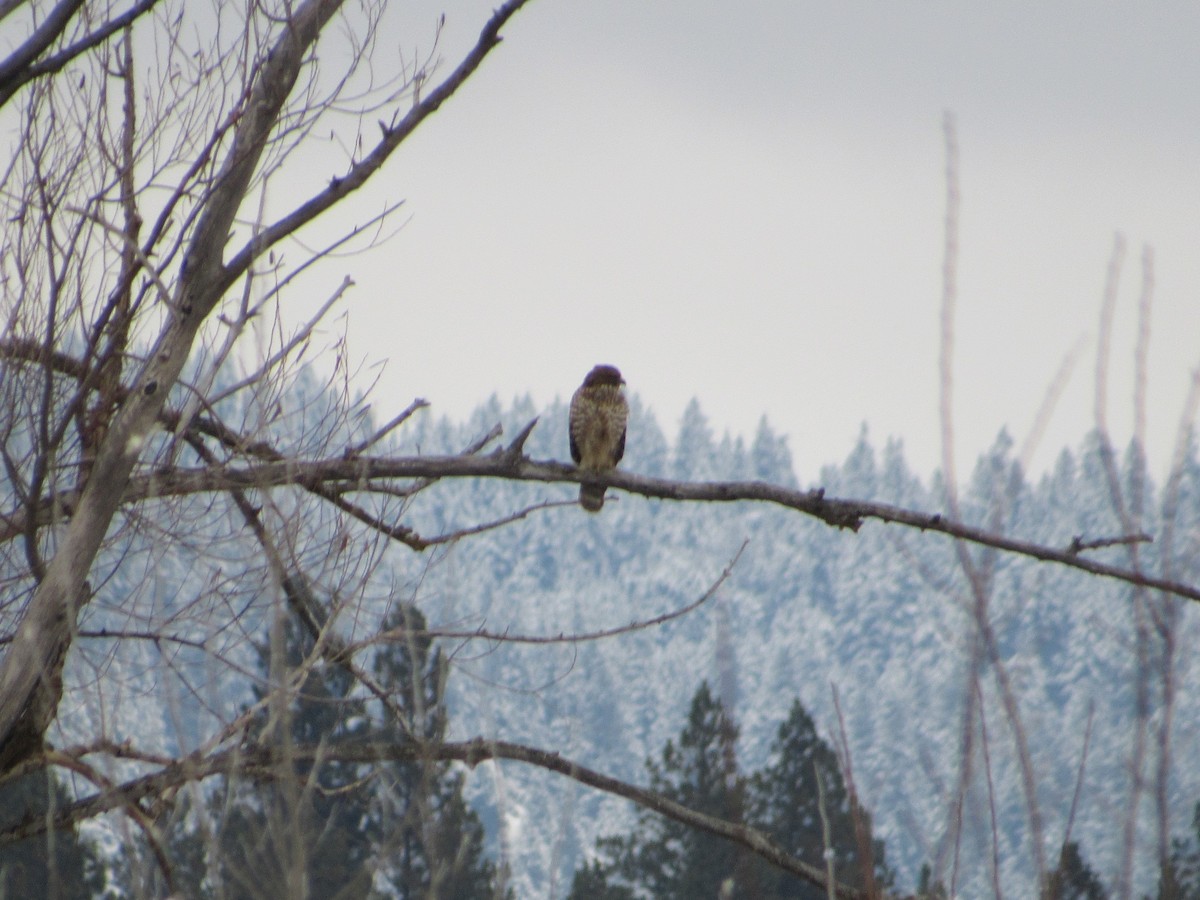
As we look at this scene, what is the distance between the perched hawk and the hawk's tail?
72cm

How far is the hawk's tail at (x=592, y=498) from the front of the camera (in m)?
5.84

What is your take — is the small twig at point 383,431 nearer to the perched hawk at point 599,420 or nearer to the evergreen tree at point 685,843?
the perched hawk at point 599,420

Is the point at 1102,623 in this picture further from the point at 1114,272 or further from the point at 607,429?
the point at 607,429

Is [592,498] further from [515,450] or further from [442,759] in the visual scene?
[442,759]

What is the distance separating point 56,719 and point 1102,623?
2.68 metres

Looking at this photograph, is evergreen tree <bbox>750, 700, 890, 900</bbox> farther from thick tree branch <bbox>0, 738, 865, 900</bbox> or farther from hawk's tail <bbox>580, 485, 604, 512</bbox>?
thick tree branch <bbox>0, 738, 865, 900</bbox>

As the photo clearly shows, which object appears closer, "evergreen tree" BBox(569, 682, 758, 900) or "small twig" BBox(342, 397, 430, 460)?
"small twig" BBox(342, 397, 430, 460)

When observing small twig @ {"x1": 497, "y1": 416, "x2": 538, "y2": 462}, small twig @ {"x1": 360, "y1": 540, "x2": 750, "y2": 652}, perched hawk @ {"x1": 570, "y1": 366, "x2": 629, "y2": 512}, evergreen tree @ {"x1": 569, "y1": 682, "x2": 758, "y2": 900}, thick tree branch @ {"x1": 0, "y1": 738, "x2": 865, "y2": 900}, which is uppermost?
perched hawk @ {"x1": 570, "y1": 366, "x2": 629, "y2": 512}

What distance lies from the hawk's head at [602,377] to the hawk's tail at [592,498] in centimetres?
122

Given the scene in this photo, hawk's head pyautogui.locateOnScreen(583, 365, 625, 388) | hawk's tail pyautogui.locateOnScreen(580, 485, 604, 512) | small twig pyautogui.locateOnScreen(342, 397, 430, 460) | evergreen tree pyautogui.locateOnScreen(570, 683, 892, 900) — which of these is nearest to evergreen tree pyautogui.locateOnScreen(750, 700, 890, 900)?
evergreen tree pyautogui.locateOnScreen(570, 683, 892, 900)

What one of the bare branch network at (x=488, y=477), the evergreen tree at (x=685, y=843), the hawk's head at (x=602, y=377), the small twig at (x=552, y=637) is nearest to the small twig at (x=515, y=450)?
the bare branch network at (x=488, y=477)

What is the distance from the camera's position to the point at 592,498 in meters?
5.98

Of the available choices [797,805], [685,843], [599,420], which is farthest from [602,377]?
[685,843]

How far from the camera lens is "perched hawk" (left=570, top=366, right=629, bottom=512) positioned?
23.0 ft
